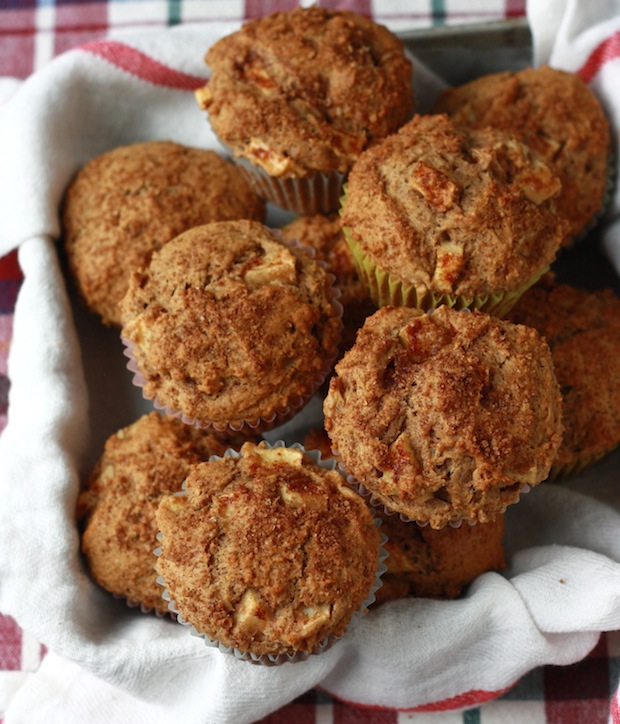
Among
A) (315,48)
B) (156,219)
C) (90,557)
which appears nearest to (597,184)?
(315,48)

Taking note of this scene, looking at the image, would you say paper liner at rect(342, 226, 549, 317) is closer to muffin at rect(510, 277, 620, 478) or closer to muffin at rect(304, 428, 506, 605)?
muffin at rect(510, 277, 620, 478)

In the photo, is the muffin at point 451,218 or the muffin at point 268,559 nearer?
Answer: the muffin at point 268,559

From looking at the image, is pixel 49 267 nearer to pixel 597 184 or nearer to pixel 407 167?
pixel 407 167

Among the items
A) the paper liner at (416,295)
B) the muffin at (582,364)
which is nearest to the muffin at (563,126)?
the muffin at (582,364)

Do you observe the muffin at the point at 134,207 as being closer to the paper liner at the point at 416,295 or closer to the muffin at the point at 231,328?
the muffin at the point at 231,328

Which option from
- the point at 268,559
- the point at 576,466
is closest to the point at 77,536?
the point at 268,559
